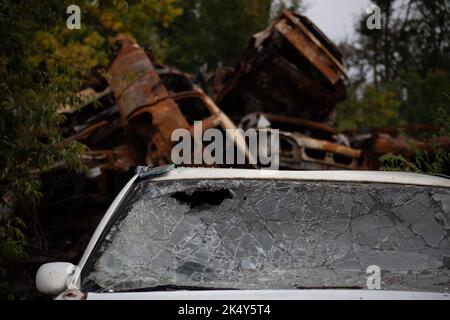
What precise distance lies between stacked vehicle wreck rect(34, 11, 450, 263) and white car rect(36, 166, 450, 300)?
135 inches

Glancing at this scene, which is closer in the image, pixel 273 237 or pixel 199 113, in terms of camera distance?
pixel 273 237


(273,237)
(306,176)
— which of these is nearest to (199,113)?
(306,176)

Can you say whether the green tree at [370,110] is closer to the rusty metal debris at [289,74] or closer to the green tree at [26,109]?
the rusty metal debris at [289,74]

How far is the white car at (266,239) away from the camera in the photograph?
2.76m

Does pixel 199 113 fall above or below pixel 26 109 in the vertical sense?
above

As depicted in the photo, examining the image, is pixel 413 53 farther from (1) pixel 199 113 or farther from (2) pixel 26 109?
(2) pixel 26 109

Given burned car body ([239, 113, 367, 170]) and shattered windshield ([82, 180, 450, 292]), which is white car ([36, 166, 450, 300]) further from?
burned car body ([239, 113, 367, 170])

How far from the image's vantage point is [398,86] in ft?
81.6

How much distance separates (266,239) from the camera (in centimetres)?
320

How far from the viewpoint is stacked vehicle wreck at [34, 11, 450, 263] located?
8078 mm

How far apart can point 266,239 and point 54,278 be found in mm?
984

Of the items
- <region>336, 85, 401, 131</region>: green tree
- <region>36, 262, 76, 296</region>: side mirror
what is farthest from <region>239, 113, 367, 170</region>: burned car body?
<region>336, 85, 401, 131</region>: green tree

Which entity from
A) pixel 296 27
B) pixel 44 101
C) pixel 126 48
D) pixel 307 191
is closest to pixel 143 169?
pixel 307 191
